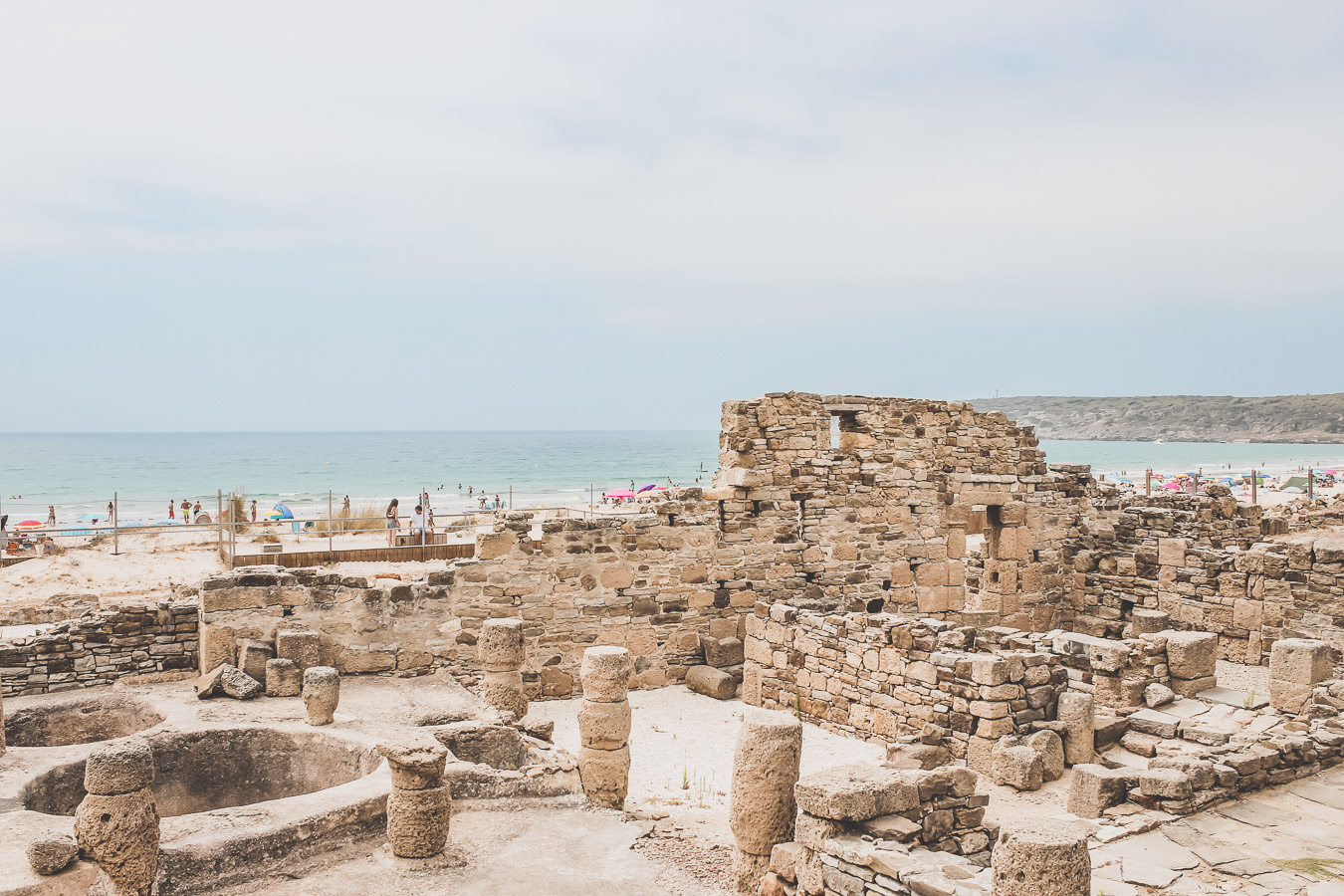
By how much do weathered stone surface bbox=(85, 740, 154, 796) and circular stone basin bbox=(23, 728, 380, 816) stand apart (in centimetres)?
221

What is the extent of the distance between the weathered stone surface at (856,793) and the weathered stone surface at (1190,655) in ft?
19.2

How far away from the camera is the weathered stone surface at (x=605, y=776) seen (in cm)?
742

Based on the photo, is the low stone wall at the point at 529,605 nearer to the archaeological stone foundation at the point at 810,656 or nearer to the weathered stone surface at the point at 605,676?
the archaeological stone foundation at the point at 810,656

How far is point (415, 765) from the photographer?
6.04 m

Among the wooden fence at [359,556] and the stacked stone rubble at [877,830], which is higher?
the stacked stone rubble at [877,830]

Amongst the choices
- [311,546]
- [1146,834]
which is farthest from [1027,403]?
[1146,834]

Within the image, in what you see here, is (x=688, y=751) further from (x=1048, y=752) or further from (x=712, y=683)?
(x=1048, y=752)

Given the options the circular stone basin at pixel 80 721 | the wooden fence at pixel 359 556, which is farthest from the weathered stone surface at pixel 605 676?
the wooden fence at pixel 359 556

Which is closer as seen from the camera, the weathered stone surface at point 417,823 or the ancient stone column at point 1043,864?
the ancient stone column at point 1043,864

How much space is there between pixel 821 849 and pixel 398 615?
640 cm

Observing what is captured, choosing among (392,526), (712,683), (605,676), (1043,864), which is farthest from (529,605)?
(392,526)

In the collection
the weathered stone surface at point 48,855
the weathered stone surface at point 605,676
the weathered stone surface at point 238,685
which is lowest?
the weathered stone surface at point 238,685

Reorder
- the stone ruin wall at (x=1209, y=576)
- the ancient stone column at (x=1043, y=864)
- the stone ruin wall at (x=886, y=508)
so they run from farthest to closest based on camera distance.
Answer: the stone ruin wall at (x=1209, y=576) → the stone ruin wall at (x=886, y=508) → the ancient stone column at (x=1043, y=864)

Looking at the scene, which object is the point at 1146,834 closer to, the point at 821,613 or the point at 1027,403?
the point at 821,613
